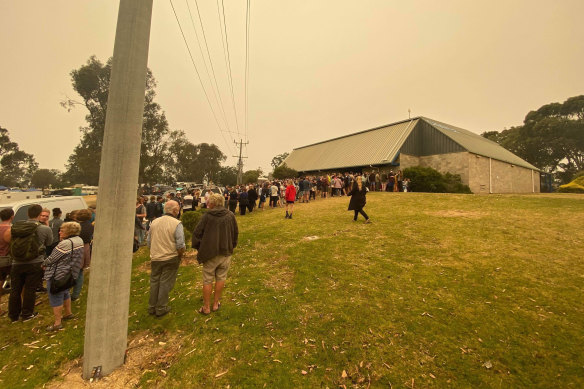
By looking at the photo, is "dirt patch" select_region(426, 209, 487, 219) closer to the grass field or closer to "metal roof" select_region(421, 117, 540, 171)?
the grass field

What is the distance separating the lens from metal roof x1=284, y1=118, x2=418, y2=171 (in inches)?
1006

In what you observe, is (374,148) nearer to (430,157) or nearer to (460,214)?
(430,157)

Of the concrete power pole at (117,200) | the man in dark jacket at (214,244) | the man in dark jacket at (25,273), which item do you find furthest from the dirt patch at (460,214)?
the man in dark jacket at (25,273)

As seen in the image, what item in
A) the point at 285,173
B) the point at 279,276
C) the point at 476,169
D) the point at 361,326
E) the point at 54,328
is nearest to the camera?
the point at 361,326

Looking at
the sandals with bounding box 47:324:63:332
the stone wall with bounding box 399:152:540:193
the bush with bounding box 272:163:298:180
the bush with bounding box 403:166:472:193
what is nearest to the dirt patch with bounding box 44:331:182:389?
the sandals with bounding box 47:324:63:332

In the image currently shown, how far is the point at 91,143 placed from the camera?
3384cm

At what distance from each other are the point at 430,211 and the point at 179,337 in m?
11.2

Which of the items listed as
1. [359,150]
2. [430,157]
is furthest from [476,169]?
[359,150]

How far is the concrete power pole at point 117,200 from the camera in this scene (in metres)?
2.89

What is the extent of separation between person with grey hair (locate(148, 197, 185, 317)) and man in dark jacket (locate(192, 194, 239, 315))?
377 millimetres

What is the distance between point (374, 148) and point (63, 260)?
2791 cm

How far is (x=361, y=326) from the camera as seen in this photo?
141 inches

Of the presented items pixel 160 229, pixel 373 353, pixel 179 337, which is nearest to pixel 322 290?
pixel 373 353

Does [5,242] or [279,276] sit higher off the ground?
[5,242]
